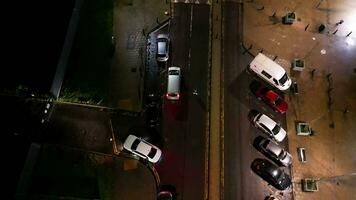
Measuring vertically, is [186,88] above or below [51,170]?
above

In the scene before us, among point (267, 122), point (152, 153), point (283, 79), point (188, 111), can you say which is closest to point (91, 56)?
point (188, 111)

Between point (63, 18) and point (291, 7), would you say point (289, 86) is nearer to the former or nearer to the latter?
point (291, 7)

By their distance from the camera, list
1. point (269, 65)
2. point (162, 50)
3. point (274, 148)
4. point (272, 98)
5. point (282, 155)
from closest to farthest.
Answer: point (282, 155) → point (274, 148) → point (272, 98) → point (269, 65) → point (162, 50)

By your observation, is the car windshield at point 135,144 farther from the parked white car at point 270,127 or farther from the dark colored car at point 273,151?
the parked white car at point 270,127

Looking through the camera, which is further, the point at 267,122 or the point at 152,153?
the point at 267,122

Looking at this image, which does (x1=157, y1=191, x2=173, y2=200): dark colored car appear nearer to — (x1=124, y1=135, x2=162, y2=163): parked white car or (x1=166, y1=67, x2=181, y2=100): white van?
(x1=124, y1=135, x2=162, y2=163): parked white car

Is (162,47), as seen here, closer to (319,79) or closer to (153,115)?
(153,115)

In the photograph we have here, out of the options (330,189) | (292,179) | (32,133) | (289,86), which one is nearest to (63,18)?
(32,133)
